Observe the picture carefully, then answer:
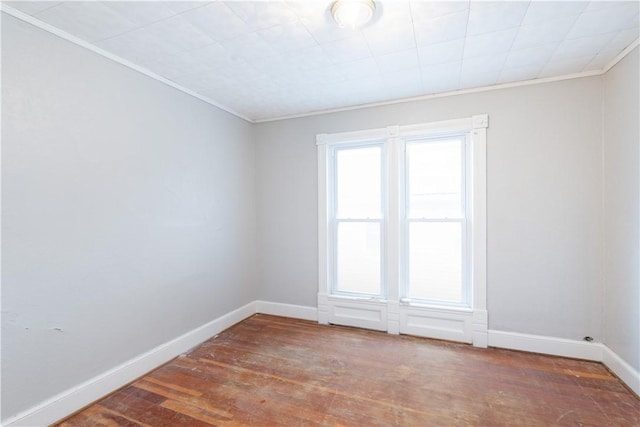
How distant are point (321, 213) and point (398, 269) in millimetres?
1117

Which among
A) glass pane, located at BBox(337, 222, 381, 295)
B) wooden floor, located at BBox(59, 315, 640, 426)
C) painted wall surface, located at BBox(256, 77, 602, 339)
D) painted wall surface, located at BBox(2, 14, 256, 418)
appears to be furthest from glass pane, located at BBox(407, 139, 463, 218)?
painted wall surface, located at BBox(2, 14, 256, 418)

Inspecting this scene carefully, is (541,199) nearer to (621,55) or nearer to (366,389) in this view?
(621,55)

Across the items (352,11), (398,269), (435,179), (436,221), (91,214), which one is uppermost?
(352,11)

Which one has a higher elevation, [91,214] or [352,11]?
[352,11]

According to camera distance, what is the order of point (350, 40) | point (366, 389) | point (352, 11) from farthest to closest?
point (366, 389), point (350, 40), point (352, 11)

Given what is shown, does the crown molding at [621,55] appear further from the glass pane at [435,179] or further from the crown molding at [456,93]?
the glass pane at [435,179]

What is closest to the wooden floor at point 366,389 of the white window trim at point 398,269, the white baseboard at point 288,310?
the white window trim at point 398,269

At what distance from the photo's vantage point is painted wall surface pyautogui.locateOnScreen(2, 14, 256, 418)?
5.65ft

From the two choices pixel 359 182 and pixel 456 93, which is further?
pixel 359 182

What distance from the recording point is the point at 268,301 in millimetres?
3814

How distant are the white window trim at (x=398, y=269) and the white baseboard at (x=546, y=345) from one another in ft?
0.48

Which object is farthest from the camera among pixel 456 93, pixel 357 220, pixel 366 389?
pixel 357 220

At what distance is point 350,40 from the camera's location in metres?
2.06

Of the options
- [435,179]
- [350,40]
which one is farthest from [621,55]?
[350,40]
